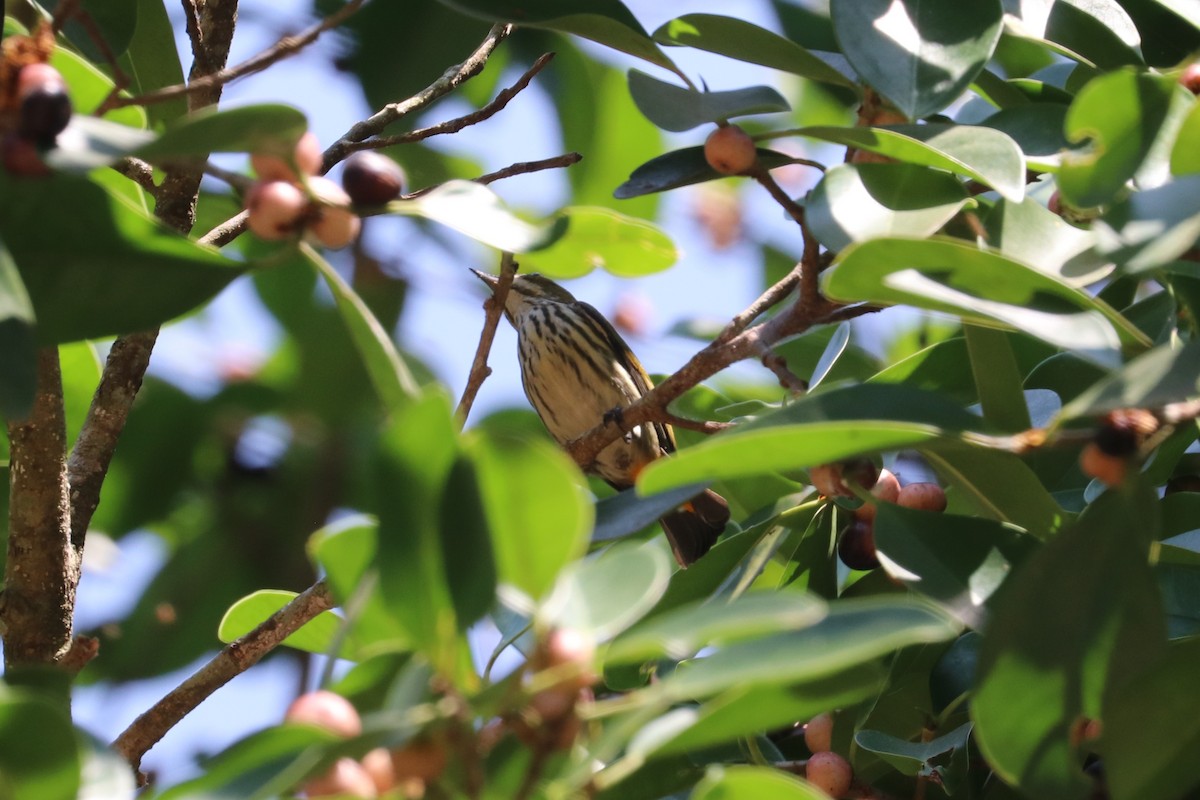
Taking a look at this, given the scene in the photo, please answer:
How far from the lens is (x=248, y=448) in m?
3.98

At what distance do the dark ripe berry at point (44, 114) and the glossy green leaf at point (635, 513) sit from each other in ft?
2.52

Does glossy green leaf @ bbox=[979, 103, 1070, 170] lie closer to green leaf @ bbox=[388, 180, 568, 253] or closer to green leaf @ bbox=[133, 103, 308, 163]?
green leaf @ bbox=[388, 180, 568, 253]

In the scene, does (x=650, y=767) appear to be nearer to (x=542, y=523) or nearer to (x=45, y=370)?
(x=542, y=523)

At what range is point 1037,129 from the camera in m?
1.91

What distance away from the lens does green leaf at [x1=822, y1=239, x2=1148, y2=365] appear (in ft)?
4.23

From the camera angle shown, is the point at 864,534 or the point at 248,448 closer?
the point at 864,534

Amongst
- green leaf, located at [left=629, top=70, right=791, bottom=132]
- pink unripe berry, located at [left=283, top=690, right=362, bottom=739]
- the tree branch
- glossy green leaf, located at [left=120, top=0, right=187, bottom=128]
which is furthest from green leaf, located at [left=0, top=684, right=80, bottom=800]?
glossy green leaf, located at [left=120, top=0, right=187, bottom=128]

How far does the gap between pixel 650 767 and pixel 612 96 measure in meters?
3.41

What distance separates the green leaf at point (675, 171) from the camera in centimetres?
185

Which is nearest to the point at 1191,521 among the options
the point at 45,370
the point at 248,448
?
the point at 45,370

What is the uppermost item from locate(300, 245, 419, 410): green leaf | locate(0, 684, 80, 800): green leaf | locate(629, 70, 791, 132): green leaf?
locate(629, 70, 791, 132): green leaf

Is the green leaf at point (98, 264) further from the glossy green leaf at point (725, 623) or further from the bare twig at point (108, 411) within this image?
the bare twig at point (108, 411)

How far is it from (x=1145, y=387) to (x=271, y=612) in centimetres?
135

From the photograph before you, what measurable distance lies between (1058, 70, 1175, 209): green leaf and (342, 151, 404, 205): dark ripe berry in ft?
2.39
